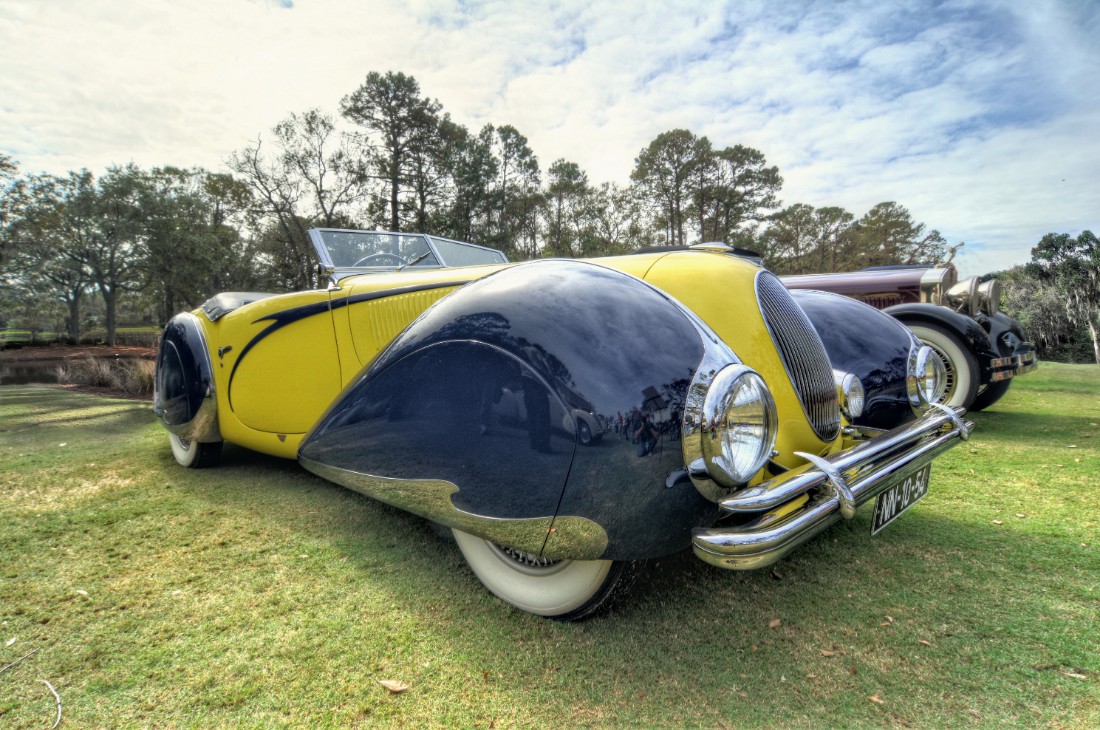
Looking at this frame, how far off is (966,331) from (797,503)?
4.60 m

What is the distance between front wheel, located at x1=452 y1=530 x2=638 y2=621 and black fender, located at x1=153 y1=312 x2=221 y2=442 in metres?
2.26

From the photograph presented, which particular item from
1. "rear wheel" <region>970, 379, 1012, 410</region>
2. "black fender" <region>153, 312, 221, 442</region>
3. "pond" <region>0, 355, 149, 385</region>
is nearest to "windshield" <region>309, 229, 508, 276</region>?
"black fender" <region>153, 312, 221, 442</region>

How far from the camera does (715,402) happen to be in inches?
51.0

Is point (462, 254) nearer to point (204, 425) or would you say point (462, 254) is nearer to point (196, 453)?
point (204, 425)

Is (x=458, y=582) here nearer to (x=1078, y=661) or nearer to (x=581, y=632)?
(x=581, y=632)

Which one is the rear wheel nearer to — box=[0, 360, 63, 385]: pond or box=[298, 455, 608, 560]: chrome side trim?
box=[298, 455, 608, 560]: chrome side trim

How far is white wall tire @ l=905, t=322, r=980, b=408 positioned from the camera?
15.2 ft

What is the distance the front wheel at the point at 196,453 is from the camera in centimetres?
340

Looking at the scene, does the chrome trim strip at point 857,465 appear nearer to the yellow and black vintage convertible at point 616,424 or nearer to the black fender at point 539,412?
the yellow and black vintage convertible at point 616,424

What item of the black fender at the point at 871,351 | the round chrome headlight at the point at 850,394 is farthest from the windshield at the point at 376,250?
the round chrome headlight at the point at 850,394

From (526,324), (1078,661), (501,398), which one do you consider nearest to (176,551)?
(501,398)

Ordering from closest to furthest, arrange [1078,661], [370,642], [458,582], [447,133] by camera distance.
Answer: [1078,661] → [370,642] → [458,582] → [447,133]

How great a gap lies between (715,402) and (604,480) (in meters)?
0.35

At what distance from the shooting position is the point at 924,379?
2.38 m
